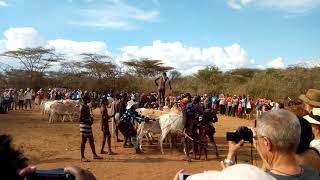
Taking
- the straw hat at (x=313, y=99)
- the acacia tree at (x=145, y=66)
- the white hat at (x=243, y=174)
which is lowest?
the white hat at (x=243, y=174)

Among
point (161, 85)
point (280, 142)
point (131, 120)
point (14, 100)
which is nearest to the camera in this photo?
point (280, 142)

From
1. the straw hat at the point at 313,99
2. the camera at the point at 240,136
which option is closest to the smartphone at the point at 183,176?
the camera at the point at 240,136

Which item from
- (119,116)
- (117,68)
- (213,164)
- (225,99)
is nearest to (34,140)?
(119,116)

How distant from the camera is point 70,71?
63000mm

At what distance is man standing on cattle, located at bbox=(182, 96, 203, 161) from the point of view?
13.6 metres

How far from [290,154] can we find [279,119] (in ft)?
0.82

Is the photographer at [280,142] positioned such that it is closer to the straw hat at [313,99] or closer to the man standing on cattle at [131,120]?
the straw hat at [313,99]

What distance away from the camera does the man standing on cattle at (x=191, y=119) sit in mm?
13617

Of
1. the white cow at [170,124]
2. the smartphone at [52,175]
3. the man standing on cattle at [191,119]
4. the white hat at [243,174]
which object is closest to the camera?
the white hat at [243,174]

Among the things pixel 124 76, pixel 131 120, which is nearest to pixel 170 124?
pixel 131 120

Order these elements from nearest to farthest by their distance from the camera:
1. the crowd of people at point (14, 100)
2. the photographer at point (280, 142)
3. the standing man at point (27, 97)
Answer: the photographer at point (280, 142) → the crowd of people at point (14, 100) → the standing man at point (27, 97)

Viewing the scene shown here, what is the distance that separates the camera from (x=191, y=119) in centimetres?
1377

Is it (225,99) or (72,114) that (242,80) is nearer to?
(225,99)

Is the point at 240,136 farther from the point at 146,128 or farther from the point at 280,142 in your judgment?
the point at 146,128
